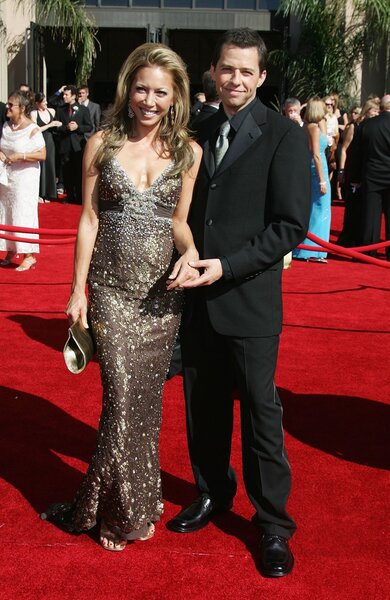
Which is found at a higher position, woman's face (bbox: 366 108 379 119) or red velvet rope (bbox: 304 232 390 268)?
woman's face (bbox: 366 108 379 119)

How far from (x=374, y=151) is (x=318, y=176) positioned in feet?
3.51

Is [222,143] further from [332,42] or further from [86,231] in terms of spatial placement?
[332,42]

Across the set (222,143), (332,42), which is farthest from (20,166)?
(332,42)

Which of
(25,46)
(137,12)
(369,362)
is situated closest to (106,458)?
(369,362)

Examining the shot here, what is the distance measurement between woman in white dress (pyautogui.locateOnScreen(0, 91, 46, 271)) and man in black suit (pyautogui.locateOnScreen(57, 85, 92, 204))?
5913 mm

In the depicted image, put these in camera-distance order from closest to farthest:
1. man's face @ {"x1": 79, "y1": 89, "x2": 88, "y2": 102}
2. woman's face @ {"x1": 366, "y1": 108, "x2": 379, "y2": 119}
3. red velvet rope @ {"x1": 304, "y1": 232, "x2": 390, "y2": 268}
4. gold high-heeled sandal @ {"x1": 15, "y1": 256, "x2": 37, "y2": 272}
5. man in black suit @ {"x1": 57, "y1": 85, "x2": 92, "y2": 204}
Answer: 1. red velvet rope @ {"x1": 304, "y1": 232, "x2": 390, "y2": 268}
2. gold high-heeled sandal @ {"x1": 15, "y1": 256, "x2": 37, "y2": 272}
3. woman's face @ {"x1": 366, "y1": 108, "x2": 379, "y2": 119}
4. man in black suit @ {"x1": 57, "y1": 85, "x2": 92, "y2": 204}
5. man's face @ {"x1": 79, "y1": 89, "x2": 88, "y2": 102}

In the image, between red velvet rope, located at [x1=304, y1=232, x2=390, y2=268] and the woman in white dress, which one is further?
the woman in white dress

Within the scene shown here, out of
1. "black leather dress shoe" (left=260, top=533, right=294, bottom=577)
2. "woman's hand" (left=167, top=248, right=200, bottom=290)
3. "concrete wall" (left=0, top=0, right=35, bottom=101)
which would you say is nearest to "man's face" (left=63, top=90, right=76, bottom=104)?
"concrete wall" (left=0, top=0, right=35, bottom=101)

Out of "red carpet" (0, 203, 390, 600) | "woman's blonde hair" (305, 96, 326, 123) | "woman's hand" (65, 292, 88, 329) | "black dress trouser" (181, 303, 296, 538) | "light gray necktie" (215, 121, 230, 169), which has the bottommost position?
"red carpet" (0, 203, 390, 600)

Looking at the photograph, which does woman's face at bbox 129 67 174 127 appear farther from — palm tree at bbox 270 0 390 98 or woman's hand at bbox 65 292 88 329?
palm tree at bbox 270 0 390 98

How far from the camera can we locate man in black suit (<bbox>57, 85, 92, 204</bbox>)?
15266mm

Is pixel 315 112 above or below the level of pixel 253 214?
above

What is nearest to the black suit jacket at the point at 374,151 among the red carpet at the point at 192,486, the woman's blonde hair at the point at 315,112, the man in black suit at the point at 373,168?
Answer: the man in black suit at the point at 373,168

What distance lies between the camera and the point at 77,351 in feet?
10.8
